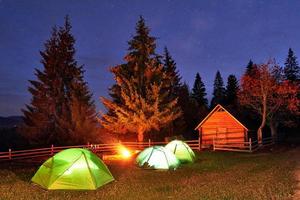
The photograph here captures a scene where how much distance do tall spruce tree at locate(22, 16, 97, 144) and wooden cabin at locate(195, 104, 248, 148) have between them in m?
13.4

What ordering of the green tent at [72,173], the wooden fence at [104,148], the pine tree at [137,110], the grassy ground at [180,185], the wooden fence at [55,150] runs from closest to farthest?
the grassy ground at [180,185], the green tent at [72,173], the wooden fence at [55,150], the wooden fence at [104,148], the pine tree at [137,110]

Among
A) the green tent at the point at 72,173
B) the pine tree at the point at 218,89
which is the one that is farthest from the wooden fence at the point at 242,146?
the pine tree at the point at 218,89

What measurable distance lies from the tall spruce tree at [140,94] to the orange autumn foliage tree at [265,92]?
30.5ft

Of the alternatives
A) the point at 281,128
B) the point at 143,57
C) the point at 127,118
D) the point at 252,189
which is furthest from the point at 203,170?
the point at 281,128

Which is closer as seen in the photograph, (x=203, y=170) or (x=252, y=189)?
(x=252, y=189)

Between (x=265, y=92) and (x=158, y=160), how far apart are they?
22.6 meters

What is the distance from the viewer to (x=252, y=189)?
13.5m

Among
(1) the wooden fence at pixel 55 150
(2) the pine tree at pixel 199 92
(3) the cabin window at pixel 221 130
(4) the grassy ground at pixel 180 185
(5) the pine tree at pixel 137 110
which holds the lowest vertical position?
(4) the grassy ground at pixel 180 185

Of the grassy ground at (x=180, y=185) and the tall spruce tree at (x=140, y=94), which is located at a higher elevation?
the tall spruce tree at (x=140, y=94)

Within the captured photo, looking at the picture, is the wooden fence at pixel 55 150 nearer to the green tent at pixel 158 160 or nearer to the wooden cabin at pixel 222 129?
the wooden cabin at pixel 222 129

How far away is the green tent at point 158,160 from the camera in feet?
69.1

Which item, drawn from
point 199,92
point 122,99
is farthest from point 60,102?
point 199,92

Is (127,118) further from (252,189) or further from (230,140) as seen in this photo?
(252,189)

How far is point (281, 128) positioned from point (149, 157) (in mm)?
52763
